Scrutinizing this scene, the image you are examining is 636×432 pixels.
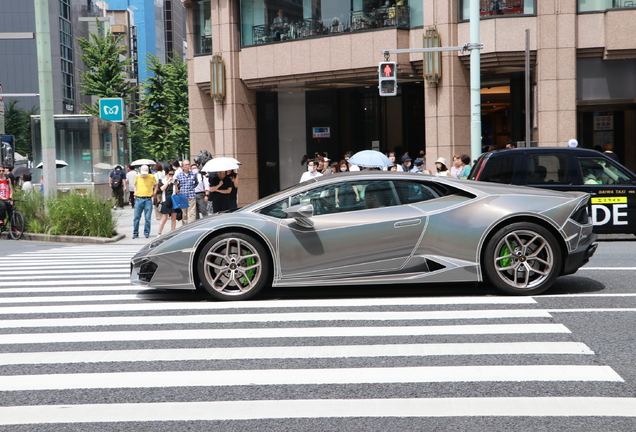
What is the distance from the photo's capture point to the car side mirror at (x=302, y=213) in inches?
305

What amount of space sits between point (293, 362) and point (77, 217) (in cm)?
1430

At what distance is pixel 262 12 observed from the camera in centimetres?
2931

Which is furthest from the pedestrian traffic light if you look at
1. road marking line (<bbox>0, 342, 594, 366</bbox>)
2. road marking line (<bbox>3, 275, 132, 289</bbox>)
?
road marking line (<bbox>0, 342, 594, 366</bbox>)

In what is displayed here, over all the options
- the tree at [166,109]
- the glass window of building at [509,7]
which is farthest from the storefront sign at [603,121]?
the tree at [166,109]

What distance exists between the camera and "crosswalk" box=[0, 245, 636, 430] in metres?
4.55

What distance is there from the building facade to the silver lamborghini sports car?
16.9 m

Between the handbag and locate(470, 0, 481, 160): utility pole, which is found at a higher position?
locate(470, 0, 481, 160): utility pole

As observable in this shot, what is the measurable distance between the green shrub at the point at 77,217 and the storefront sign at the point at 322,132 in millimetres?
15105

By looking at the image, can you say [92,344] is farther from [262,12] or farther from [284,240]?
[262,12]

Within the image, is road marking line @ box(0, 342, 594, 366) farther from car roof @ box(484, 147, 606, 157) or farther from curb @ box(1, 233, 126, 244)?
curb @ box(1, 233, 126, 244)

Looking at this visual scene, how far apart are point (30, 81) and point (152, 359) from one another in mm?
88483

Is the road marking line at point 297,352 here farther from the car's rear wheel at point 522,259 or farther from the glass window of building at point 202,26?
the glass window of building at point 202,26

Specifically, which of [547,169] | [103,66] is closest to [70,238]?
[547,169]

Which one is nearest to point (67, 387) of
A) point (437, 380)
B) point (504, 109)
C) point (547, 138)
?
point (437, 380)
